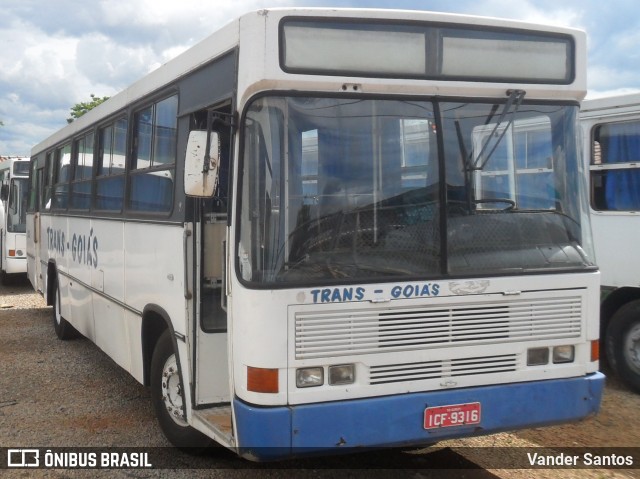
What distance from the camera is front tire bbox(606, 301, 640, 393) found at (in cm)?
716

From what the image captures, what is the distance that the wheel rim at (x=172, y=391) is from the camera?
533 centimetres

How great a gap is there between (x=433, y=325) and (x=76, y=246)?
5652mm

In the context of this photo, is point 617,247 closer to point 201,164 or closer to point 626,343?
point 626,343

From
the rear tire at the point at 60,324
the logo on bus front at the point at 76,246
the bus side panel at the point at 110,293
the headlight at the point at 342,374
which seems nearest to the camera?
the headlight at the point at 342,374

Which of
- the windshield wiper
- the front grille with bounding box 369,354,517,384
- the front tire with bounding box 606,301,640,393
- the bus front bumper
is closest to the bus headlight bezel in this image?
the bus front bumper

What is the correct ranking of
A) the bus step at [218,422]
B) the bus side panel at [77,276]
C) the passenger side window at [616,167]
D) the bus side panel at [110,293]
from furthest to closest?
the bus side panel at [77,276], the passenger side window at [616,167], the bus side panel at [110,293], the bus step at [218,422]

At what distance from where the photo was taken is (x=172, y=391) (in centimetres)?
543

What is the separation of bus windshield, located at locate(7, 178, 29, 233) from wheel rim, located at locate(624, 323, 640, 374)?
12.9 m

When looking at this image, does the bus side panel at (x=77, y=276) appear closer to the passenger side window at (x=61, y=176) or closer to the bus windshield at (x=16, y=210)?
the passenger side window at (x=61, y=176)

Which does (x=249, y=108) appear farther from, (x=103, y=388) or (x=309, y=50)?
(x=103, y=388)

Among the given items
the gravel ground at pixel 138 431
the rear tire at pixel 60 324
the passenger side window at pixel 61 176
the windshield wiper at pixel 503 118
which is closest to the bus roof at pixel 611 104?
the gravel ground at pixel 138 431

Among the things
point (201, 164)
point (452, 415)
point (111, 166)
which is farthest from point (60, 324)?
point (452, 415)

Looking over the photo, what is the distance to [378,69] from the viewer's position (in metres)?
4.15

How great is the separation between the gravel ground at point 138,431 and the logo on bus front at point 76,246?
1270 millimetres
